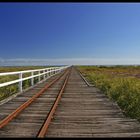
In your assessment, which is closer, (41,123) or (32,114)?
(41,123)

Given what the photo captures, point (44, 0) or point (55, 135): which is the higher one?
point (44, 0)

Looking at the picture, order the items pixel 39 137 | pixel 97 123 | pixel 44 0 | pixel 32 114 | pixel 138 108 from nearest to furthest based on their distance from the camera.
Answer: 1. pixel 39 137
2. pixel 44 0
3. pixel 97 123
4. pixel 32 114
5. pixel 138 108

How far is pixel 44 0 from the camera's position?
596 cm

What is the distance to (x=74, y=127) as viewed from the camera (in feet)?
21.8

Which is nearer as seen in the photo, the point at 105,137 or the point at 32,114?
the point at 105,137

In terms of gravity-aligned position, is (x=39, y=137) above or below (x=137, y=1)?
below

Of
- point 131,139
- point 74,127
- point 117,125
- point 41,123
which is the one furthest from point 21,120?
point 131,139

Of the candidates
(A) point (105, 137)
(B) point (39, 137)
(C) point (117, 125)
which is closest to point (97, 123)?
(C) point (117, 125)

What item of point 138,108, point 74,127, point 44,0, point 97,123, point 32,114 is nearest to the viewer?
point 44,0

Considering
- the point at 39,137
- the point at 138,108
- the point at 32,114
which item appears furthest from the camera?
the point at 138,108

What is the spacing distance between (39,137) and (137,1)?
381 centimetres

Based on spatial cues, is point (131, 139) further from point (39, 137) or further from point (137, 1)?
point (137, 1)

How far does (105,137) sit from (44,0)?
11.1ft

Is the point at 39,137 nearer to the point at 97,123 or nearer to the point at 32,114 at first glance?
the point at 97,123
